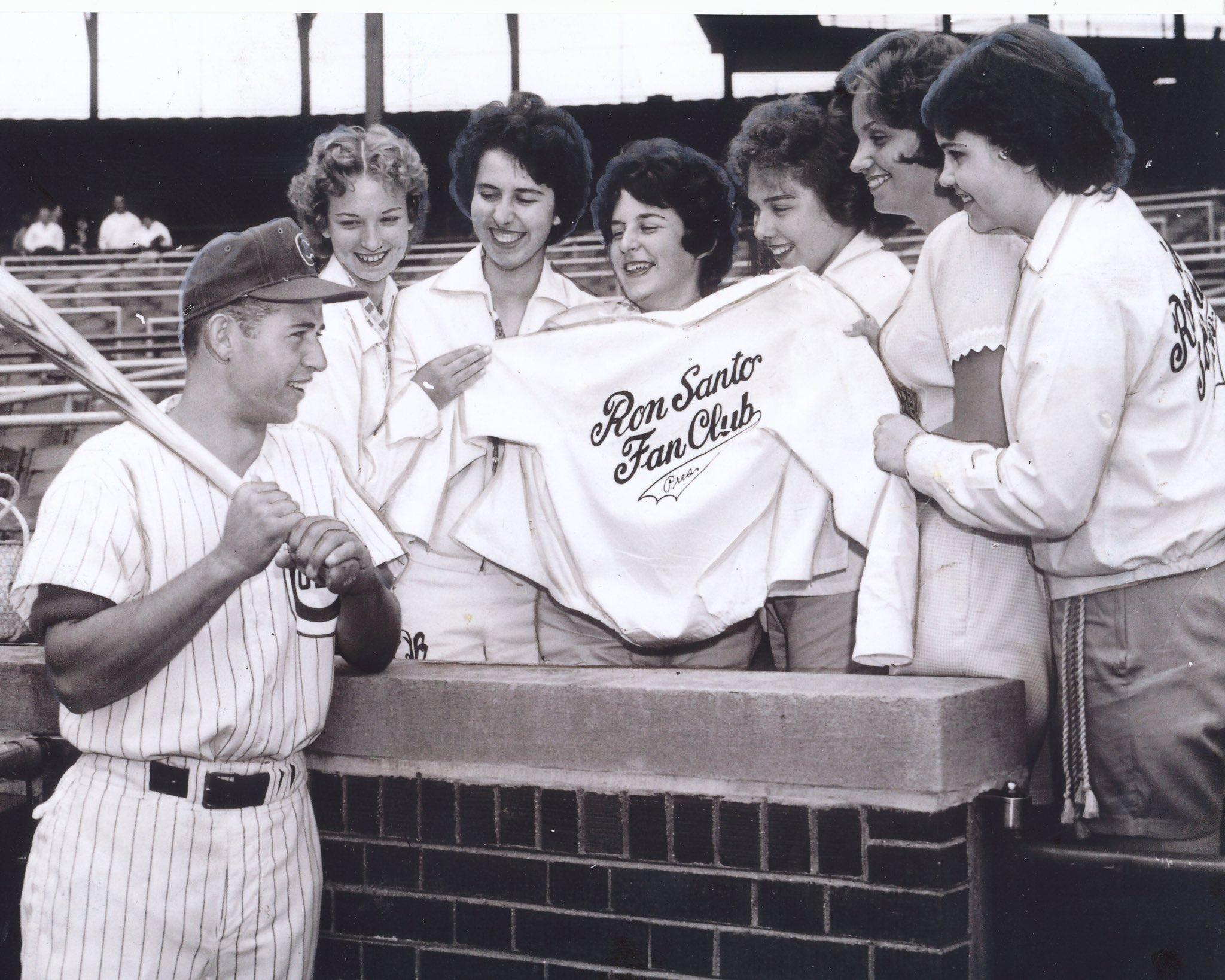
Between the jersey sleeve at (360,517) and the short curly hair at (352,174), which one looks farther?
the short curly hair at (352,174)

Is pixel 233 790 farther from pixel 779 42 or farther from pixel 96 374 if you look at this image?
pixel 779 42

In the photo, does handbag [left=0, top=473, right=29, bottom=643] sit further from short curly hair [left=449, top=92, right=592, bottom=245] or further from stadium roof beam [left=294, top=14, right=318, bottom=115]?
short curly hair [left=449, top=92, right=592, bottom=245]

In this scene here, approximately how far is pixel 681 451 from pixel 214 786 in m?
1.27

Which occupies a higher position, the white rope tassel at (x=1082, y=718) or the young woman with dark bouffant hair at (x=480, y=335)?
the young woman with dark bouffant hair at (x=480, y=335)

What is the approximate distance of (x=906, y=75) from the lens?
8.89 feet

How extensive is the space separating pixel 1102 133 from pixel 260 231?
5.66 ft

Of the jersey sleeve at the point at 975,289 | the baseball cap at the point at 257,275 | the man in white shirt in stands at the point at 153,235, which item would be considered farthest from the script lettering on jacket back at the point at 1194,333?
the man in white shirt in stands at the point at 153,235

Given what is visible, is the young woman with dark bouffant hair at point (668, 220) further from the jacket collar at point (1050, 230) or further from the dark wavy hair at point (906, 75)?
the jacket collar at point (1050, 230)

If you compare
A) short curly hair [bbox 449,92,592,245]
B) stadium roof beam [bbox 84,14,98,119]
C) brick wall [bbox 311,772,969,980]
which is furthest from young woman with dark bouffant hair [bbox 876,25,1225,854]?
stadium roof beam [bbox 84,14,98,119]

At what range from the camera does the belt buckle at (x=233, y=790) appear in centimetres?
224

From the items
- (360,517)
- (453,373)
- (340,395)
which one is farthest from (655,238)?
(360,517)

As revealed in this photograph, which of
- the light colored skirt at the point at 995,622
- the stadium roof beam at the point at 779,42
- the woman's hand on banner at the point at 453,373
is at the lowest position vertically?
the light colored skirt at the point at 995,622

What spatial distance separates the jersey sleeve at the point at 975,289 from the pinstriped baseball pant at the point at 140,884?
66.0 inches

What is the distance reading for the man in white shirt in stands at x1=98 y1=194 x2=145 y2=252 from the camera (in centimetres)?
309
